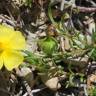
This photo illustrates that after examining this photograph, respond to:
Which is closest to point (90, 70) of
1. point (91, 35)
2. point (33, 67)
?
point (91, 35)

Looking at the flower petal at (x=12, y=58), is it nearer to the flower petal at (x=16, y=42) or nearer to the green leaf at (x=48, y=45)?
the flower petal at (x=16, y=42)

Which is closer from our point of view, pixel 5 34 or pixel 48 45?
pixel 5 34

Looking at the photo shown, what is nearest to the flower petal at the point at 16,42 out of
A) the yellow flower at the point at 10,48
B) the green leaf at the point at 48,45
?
the yellow flower at the point at 10,48

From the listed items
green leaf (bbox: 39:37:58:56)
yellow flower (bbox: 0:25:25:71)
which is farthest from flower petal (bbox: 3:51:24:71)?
green leaf (bbox: 39:37:58:56)

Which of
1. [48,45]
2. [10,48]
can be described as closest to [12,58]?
[10,48]

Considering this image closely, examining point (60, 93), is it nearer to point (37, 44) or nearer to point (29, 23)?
point (37, 44)

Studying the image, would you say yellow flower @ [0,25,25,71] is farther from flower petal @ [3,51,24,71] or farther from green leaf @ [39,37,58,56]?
green leaf @ [39,37,58,56]

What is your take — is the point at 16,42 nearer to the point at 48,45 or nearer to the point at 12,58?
the point at 12,58
